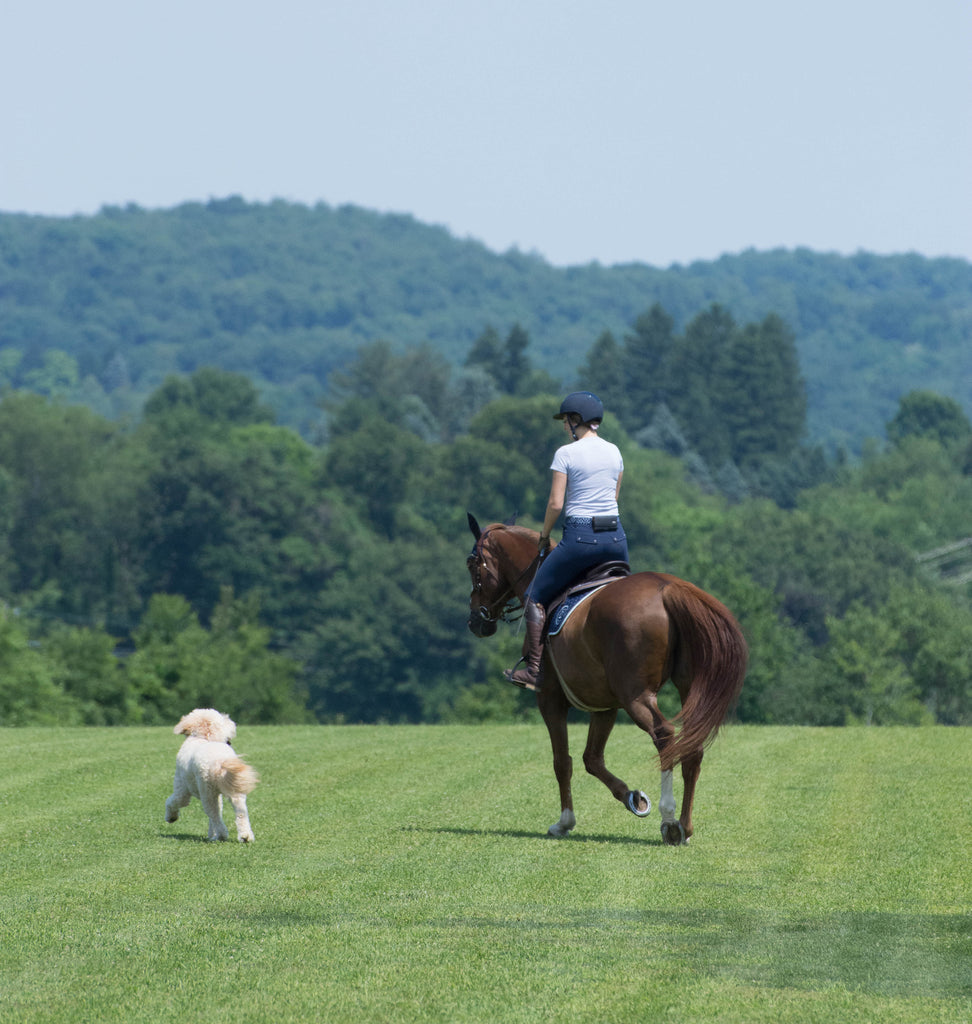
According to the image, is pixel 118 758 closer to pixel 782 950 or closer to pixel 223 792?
pixel 223 792

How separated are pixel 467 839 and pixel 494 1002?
5.62m

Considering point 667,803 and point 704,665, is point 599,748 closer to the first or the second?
point 667,803

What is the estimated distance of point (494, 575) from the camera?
621 inches

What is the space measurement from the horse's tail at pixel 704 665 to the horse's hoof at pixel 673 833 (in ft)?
1.63

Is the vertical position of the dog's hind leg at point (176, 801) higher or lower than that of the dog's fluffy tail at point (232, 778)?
lower

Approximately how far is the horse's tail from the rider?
1052mm

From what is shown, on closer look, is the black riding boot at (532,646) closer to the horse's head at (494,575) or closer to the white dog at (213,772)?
the horse's head at (494,575)

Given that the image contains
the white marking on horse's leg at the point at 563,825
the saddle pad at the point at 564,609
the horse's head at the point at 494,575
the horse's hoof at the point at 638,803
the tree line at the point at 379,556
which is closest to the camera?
the horse's hoof at the point at 638,803

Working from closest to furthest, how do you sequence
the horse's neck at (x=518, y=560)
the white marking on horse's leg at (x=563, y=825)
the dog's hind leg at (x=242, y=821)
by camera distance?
the dog's hind leg at (x=242, y=821) → the white marking on horse's leg at (x=563, y=825) → the horse's neck at (x=518, y=560)

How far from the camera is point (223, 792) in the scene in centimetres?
1395

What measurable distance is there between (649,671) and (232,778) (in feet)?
10.6

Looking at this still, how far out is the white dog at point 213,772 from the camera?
45.7ft

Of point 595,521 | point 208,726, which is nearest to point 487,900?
point 208,726

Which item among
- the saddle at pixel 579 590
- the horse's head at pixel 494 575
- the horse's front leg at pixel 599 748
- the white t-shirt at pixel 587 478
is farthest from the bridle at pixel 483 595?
the white t-shirt at pixel 587 478
